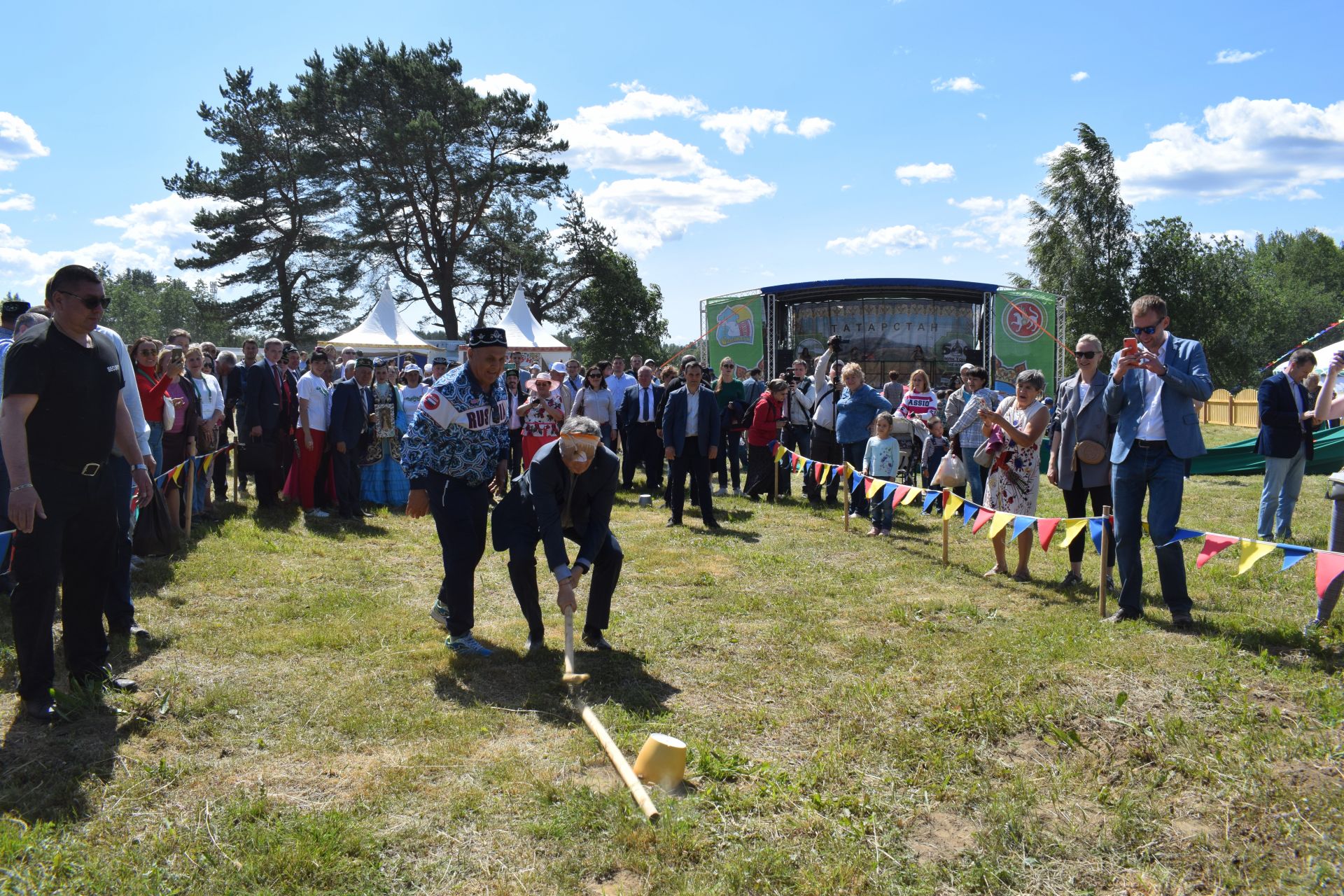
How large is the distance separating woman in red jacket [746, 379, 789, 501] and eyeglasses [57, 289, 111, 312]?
28.6ft

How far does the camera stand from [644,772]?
3865mm

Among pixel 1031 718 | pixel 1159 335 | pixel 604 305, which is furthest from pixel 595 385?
pixel 604 305

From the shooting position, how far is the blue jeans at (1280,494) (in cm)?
912

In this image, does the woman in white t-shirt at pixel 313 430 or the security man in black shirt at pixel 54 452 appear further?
the woman in white t-shirt at pixel 313 430

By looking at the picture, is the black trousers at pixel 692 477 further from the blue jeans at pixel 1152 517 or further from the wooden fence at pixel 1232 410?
the wooden fence at pixel 1232 410

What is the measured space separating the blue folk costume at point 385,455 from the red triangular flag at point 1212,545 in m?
8.46

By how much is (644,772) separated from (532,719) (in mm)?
930

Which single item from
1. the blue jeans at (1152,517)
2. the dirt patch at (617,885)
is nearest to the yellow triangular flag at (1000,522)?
the blue jeans at (1152,517)

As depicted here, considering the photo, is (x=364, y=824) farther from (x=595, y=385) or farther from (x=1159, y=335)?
(x=595, y=385)

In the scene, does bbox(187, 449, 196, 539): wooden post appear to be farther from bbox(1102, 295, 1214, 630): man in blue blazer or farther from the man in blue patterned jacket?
bbox(1102, 295, 1214, 630): man in blue blazer

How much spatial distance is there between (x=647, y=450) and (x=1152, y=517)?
8.56 meters

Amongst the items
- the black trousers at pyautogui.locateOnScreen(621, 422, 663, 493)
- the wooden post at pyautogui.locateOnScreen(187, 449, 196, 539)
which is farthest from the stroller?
the wooden post at pyautogui.locateOnScreen(187, 449, 196, 539)

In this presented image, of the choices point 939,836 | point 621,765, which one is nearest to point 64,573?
point 621,765

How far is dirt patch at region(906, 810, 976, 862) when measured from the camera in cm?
339
